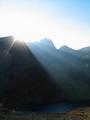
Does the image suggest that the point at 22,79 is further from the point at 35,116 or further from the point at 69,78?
the point at 35,116

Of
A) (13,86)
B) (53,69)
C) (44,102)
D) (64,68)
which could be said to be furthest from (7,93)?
(64,68)

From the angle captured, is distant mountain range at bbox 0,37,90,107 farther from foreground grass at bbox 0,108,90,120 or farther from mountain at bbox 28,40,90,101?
foreground grass at bbox 0,108,90,120

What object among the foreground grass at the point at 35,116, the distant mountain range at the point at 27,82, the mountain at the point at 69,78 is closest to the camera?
the foreground grass at the point at 35,116

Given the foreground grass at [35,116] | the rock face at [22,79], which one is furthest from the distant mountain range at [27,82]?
the foreground grass at [35,116]

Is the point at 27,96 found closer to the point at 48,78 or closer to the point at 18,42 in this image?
the point at 48,78

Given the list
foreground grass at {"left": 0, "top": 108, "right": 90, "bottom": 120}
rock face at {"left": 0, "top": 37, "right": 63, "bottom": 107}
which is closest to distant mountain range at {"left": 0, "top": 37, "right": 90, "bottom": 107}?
rock face at {"left": 0, "top": 37, "right": 63, "bottom": 107}

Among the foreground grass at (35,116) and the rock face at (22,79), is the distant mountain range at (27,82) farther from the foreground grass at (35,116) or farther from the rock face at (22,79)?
the foreground grass at (35,116)

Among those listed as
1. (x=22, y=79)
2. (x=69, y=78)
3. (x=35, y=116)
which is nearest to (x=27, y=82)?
(x=22, y=79)

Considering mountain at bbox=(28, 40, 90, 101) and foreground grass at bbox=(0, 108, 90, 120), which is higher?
mountain at bbox=(28, 40, 90, 101)

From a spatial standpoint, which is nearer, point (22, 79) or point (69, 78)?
point (22, 79)

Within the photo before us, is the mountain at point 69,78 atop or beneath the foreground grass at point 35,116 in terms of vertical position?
atop

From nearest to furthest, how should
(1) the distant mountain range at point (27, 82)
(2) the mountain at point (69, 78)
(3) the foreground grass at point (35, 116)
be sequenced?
1. (3) the foreground grass at point (35, 116)
2. (1) the distant mountain range at point (27, 82)
3. (2) the mountain at point (69, 78)

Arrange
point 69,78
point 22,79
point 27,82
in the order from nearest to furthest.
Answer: point 22,79, point 27,82, point 69,78
